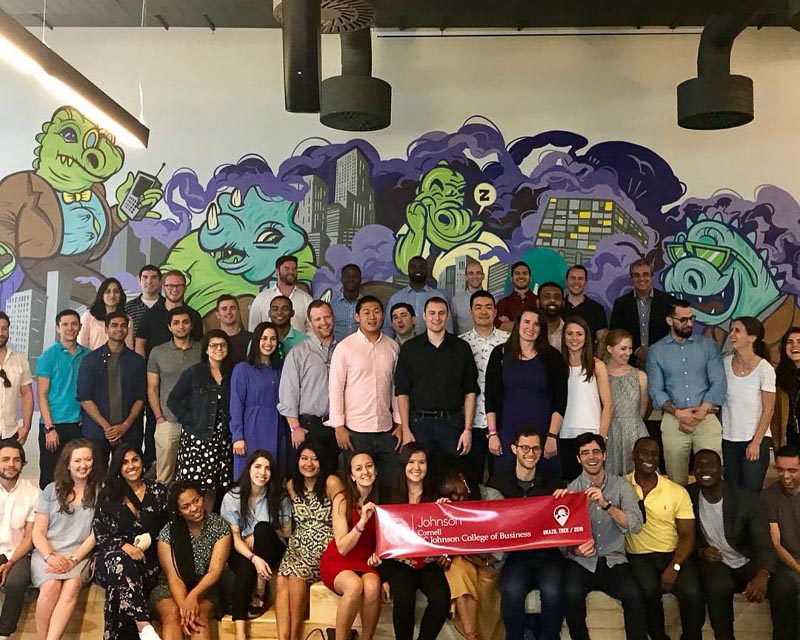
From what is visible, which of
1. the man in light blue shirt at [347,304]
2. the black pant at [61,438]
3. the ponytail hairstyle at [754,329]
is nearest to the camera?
the ponytail hairstyle at [754,329]

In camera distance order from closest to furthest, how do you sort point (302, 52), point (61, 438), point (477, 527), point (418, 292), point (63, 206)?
point (302, 52) < point (477, 527) < point (61, 438) < point (418, 292) < point (63, 206)

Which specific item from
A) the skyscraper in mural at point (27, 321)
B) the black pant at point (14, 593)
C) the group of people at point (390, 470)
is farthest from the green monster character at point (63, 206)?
the black pant at point (14, 593)

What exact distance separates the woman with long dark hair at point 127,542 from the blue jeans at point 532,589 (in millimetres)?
2133

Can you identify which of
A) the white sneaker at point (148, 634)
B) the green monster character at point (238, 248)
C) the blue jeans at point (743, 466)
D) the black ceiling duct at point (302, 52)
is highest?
the black ceiling duct at point (302, 52)

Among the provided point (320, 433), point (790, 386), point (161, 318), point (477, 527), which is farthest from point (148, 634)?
point (790, 386)

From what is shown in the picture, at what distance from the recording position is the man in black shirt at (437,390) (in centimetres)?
526

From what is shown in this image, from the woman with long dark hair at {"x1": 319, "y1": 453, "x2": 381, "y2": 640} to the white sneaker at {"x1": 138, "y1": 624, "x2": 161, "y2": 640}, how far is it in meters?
1.04

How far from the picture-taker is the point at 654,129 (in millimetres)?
7328

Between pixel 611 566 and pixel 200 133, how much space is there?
5.45m

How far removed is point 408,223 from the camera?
289 inches

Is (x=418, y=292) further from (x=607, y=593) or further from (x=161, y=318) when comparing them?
(x=607, y=593)

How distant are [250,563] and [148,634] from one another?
2.36ft

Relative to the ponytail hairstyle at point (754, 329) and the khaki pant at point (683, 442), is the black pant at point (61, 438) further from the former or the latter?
the ponytail hairstyle at point (754, 329)

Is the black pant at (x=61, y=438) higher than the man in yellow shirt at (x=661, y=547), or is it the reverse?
the black pant at (x=61, y=438)
